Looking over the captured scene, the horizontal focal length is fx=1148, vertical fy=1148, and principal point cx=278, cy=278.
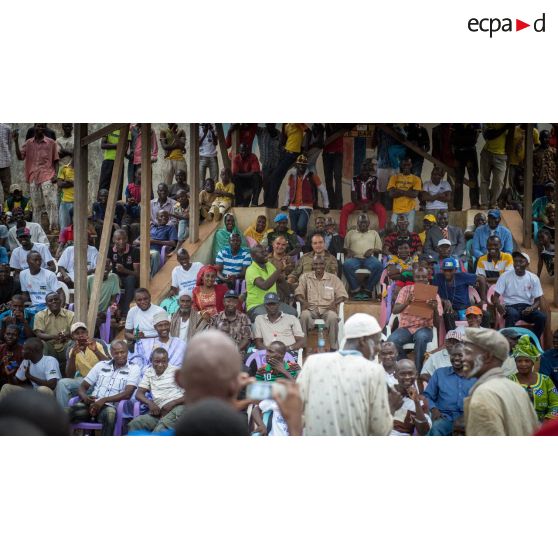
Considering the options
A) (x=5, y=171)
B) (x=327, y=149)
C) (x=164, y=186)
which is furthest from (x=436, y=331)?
(x=5, y=171)

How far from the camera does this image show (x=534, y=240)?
38.1ft

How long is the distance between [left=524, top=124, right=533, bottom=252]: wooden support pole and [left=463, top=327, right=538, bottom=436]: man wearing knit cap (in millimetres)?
5181

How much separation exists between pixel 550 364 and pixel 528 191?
2171 millimetres

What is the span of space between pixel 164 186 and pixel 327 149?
6.02ft

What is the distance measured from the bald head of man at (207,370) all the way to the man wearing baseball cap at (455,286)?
5.90m

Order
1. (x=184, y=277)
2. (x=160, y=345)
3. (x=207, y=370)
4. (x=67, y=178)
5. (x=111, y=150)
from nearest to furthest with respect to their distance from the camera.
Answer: (x=207, y=370) < (x=160, y=345) < (x=184, y=277) < (x=67, y=178) < (x=111, y=150)

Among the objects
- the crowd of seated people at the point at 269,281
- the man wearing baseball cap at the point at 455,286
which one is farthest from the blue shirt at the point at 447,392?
the man wearing baseball cap at the point at 455,286

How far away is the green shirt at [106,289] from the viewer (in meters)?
11.0

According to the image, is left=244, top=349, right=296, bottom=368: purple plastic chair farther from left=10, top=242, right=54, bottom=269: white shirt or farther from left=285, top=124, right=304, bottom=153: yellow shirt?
left=285, top=124, right=304, bottom=153: yellow shirt

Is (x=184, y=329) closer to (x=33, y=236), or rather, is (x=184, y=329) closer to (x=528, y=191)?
(x=33, y=236)

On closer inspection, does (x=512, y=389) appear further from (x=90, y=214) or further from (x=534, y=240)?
(x=90, y=214)

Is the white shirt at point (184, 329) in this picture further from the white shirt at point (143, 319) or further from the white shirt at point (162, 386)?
the white shirt at point (162, 386)

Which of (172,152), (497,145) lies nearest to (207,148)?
(172,152)
